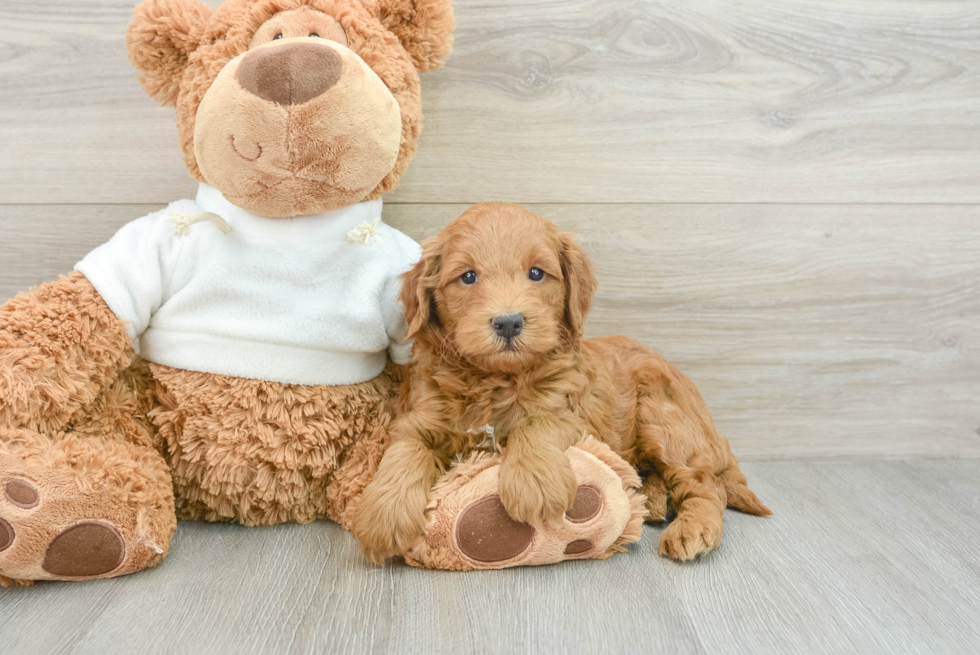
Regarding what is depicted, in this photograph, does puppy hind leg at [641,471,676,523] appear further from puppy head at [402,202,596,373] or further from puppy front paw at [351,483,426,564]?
puppy front paw at [351,483,426,564]

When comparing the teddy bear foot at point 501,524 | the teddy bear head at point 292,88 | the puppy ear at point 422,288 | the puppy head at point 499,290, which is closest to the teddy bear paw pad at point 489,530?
the teddy bear foot at point 501,524

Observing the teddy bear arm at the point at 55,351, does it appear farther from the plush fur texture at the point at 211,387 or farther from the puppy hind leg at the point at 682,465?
the puppy hind leg at the point at 682,465

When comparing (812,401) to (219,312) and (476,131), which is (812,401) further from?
(219,312)

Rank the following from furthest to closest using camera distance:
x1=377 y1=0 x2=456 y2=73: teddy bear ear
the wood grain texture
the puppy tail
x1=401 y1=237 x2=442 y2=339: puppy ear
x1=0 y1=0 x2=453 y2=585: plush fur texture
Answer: the puppy tail, x1=377 y1=0 x2=456 y2=73: teddy bear ear, x1=401 y1=237 x2=442 y2=339: puppy ear, x1=0 y1=0 x2=453 y2=585: plush fur texture, the wood grain texture

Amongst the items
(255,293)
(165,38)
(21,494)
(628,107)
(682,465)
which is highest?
(165,38)

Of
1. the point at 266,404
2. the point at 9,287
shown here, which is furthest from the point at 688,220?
the point at 9,287

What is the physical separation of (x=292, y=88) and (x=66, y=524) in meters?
0.89

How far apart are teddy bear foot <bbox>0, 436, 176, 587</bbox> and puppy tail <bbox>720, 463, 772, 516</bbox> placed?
4.18ft

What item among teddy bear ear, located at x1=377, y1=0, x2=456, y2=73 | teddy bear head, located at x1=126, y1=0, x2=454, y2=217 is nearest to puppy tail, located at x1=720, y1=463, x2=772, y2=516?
teddy bear head, located at x1=126, y1=0, x2=454, y2=217

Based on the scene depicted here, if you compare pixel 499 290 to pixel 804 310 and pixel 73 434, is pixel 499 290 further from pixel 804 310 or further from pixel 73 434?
pixel 804 310

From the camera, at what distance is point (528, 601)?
131cm

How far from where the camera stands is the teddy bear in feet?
4.49

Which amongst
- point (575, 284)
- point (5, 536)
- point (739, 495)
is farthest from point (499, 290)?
point (5, 536)

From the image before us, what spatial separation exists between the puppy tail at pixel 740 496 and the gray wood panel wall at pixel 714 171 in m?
0.39
